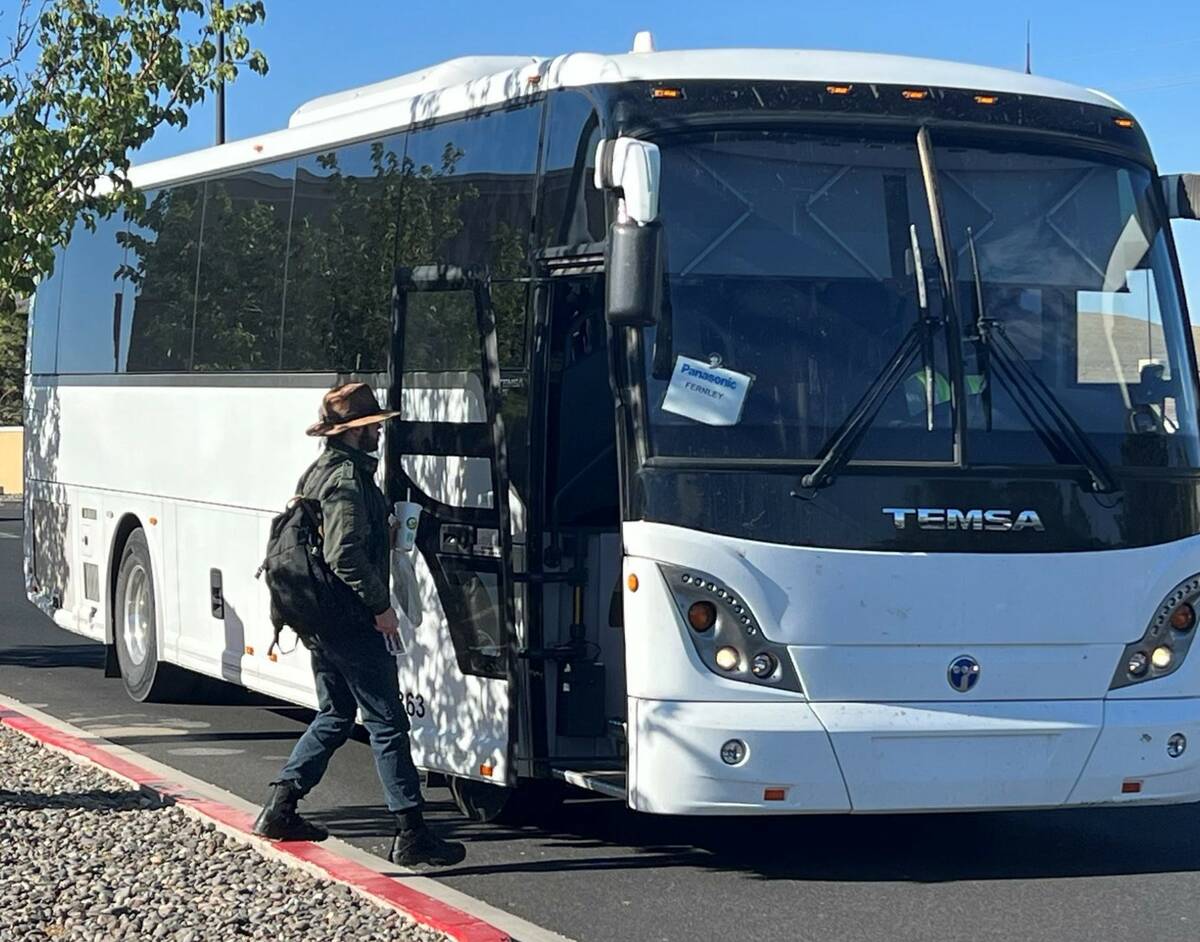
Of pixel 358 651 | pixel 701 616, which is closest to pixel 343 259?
pixel 358 651

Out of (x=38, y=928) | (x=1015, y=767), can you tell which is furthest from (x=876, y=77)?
(x=38, y=928)

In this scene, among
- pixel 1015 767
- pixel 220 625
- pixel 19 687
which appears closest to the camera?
pixel 1015 767

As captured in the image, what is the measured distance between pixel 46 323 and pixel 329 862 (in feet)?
29.4

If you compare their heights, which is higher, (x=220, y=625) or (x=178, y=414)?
(x=178, y=414)

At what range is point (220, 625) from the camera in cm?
1237

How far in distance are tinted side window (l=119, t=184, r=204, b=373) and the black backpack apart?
4.66 m

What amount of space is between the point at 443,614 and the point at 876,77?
3051 millimetres

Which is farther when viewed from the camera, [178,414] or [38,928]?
[178,414]

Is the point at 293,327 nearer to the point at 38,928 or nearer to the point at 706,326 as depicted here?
the point at 706,326

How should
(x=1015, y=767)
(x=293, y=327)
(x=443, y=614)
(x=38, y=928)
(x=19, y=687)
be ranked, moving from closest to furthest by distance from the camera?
(x=38, y=928)
(x=1015, y=767)
(x=443, y=614)
(x=293, y=327)
(x=19, y=687)

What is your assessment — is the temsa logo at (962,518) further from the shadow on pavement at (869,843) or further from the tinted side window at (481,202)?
the tinted side window at (481,202)

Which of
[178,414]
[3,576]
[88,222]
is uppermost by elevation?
[88,222]

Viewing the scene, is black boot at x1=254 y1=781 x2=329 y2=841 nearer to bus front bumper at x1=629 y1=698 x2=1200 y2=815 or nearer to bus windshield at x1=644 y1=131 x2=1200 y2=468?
bus front bumper at x1=629 y1=698 x2=1200 y2=815

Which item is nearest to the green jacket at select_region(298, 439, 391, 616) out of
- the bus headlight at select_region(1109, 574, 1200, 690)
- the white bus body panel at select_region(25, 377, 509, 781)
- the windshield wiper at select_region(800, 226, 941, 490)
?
the white bus body panel at select_region(25, 377, 509, 781)
